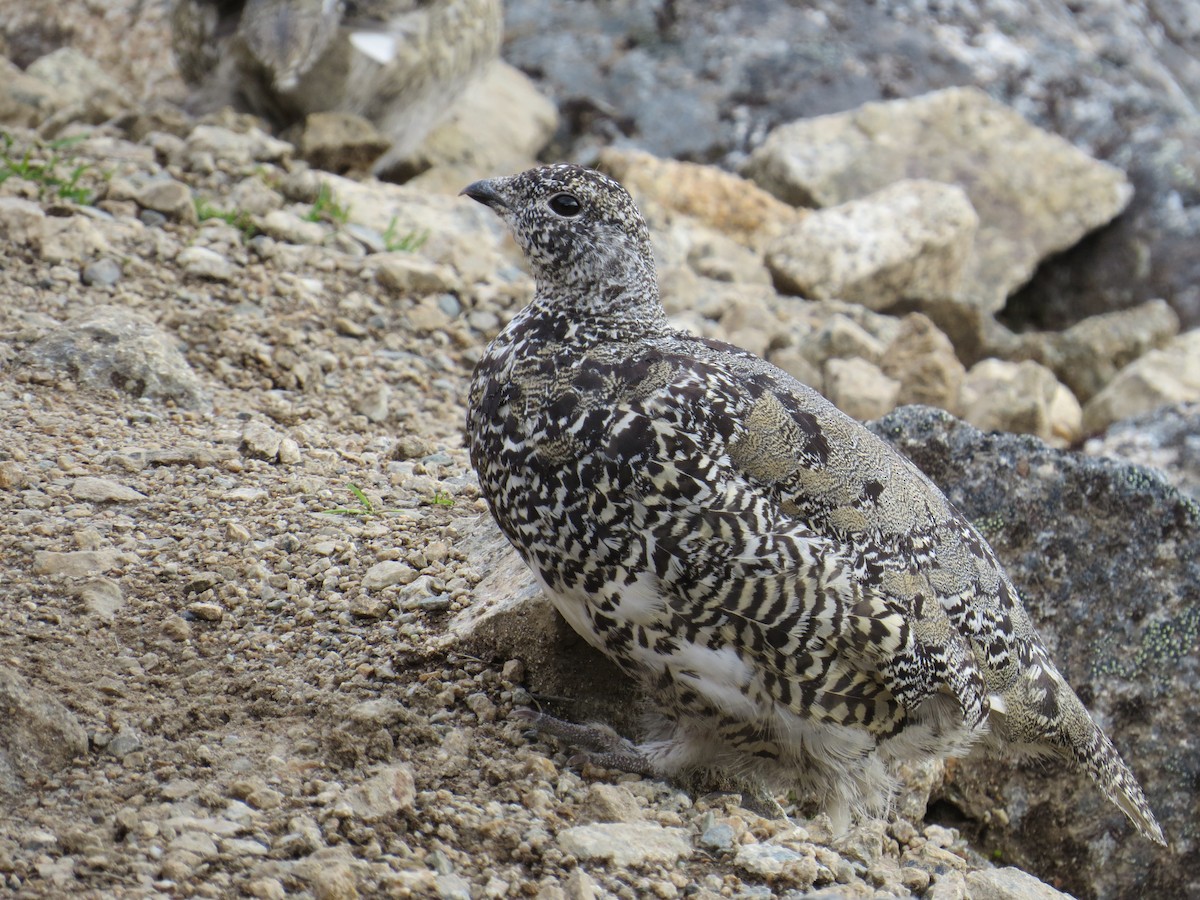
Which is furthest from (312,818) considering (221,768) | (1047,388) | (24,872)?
(1047,388)

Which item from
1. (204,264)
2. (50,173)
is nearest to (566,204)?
(204,264)

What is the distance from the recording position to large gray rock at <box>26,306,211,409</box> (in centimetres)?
516

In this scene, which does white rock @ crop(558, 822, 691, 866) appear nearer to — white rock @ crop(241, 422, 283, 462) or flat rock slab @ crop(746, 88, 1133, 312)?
white rock @ crop(241, 422, 283, 462)

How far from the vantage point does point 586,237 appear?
448 centimetres

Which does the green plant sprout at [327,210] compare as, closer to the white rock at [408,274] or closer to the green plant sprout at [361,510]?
the white rock at [408,274]

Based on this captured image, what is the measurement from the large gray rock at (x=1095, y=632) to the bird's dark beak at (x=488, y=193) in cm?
183

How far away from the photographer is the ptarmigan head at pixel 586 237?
4.46 metres

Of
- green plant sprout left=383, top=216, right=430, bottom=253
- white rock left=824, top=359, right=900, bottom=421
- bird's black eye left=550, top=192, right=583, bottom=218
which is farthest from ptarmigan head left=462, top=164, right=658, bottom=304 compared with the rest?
green plant sprout left=383, top=216, right=430, bottom=253

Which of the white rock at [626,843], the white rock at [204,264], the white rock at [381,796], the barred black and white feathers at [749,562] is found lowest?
the white rock at [626,843]

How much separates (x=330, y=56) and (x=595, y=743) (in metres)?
5.45

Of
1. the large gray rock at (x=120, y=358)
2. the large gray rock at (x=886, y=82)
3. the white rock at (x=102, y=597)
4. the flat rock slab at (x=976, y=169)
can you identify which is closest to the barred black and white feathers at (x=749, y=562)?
the white rock at (x=102, y=597)

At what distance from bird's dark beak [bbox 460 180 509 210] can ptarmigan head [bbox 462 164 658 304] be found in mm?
172

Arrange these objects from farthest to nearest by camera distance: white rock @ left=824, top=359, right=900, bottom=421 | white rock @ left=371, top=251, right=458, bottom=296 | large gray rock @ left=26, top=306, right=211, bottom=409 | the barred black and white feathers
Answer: white rock @ left=824, top=359, right=900, bottom=421 < white rock @ left=371, top=251, right=458, bottom=296 < large gray rock @ left=26, top=306, right=211, bottom=409 < the barred black and white feathers

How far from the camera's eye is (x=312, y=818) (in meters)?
3.40
